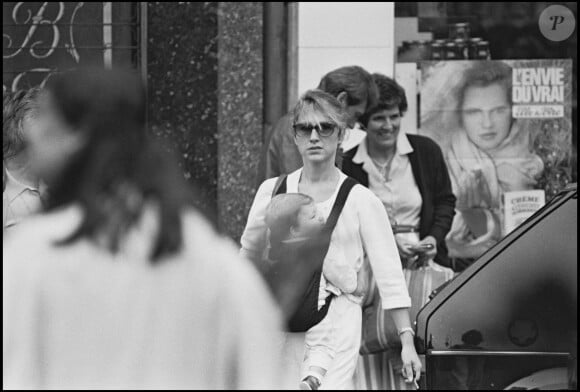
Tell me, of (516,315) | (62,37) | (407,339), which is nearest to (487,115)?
(62,37)

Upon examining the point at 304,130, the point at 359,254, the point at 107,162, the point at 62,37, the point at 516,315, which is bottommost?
the point at 516,315

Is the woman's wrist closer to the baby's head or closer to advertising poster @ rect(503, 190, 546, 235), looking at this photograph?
the baby's head

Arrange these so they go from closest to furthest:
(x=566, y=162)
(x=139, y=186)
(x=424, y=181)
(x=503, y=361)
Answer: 1. (x=139, y=186)
2. (x=503, y=361)
3. (x=424, y=181)
4. (x=566, y=162)

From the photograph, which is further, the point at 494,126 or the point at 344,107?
the point at 494,126

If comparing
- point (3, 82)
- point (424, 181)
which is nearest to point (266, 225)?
point (424, 181)

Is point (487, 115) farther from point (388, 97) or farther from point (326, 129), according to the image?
point (326, 129)

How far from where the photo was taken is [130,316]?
8.77 feet

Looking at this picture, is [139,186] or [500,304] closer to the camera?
[139,186]

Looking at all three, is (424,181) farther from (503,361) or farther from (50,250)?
(50,250)

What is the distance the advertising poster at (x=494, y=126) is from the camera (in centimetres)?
916

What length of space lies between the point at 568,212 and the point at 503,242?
0.87ft

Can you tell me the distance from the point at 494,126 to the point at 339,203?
3988mm

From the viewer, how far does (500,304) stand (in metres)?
4.91

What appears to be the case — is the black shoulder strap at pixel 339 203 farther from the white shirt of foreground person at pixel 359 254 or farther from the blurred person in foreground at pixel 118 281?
the blurred person in foreground at pixel 118 281
